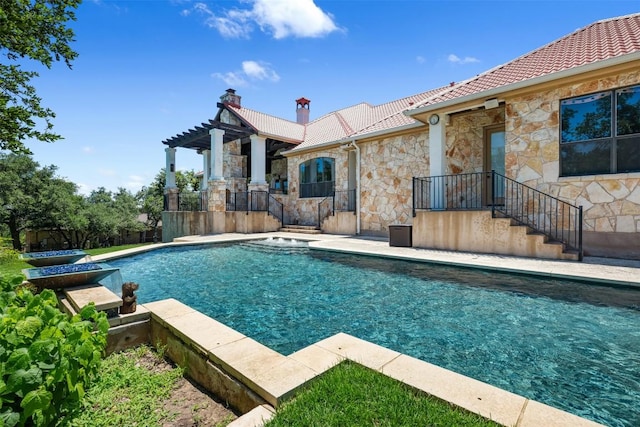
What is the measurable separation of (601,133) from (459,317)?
6604 mm

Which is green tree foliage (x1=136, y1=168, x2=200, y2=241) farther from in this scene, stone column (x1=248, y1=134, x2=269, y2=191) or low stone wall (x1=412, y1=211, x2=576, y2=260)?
low stone wall (x1=412, y1=211, x2=576, y2=260)

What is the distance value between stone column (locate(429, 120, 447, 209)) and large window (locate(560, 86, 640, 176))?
290cm

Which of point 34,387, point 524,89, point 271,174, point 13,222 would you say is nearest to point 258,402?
point 34,387

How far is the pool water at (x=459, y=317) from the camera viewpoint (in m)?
2.48

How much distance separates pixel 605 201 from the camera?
22.5ft

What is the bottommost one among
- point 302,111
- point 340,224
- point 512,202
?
point 340,224

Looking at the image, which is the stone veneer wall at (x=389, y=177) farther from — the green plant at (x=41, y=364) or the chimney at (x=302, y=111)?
the chimney at (x=302, y=111)

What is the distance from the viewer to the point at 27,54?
5168mm

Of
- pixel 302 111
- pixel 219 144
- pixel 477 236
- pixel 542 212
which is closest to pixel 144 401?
pixel 477 236

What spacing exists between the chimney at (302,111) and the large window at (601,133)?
17131mm

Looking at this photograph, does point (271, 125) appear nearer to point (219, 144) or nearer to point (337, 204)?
point (219, 144)

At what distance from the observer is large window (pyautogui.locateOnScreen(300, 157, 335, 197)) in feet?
49.8

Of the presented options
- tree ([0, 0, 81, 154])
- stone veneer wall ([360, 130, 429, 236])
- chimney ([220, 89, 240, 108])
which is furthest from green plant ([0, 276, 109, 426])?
chimney ([220, 89, 240, 108])

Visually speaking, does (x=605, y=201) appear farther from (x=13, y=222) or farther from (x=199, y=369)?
(x=13, y=222)
